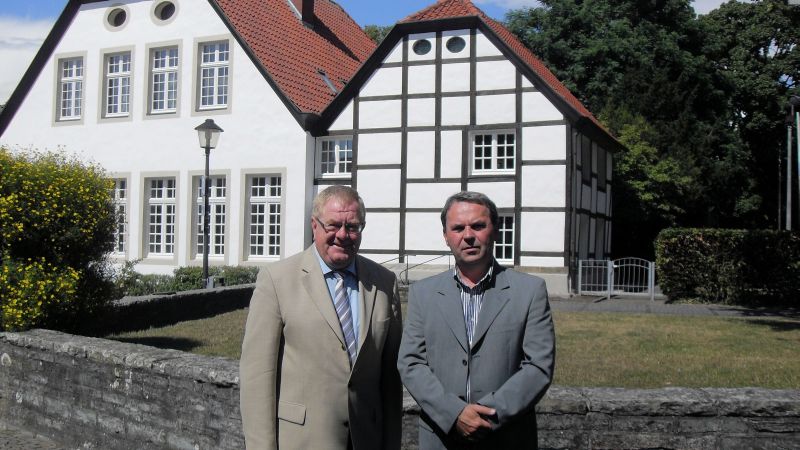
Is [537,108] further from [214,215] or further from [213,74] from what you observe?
[214,215]

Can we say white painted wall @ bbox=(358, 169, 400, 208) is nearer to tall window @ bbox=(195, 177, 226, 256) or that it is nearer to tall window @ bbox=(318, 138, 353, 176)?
tall window @ bbox=(318, 138, 353, 176)

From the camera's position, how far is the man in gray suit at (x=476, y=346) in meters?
3.14

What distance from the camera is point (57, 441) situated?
661 cm

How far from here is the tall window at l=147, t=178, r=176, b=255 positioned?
21.8m

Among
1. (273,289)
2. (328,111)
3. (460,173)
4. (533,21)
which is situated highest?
(533,21)

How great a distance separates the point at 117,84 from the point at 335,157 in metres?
7.13

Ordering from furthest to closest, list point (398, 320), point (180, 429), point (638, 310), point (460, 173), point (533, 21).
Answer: point (533, 21), point (460, 173), point (638, 310), point (180, 429), point (398, 320)

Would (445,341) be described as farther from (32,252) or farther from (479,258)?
(32,252)

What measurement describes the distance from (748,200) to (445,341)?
33802 mm

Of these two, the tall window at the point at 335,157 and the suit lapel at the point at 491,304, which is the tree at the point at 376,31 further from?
the suit lapel at the point at 491,304

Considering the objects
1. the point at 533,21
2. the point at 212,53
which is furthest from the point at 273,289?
the point at 533,21

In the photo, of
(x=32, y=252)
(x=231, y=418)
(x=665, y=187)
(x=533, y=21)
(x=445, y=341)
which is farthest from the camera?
(x=533, y=21)

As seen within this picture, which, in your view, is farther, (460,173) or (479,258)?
(460,173)

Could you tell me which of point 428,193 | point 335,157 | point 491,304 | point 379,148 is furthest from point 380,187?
point 491,304
